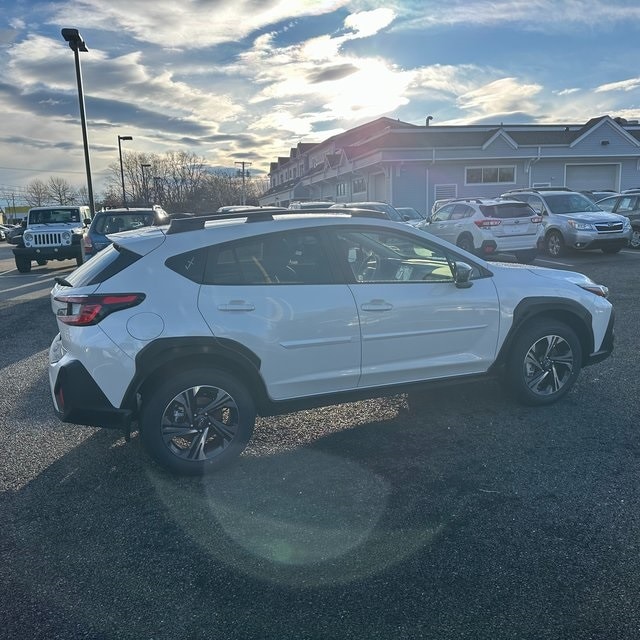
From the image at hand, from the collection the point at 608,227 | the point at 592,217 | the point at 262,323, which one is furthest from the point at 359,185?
the point at 262,323

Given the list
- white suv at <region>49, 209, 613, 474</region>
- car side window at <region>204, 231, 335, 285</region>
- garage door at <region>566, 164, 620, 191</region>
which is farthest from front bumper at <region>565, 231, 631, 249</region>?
garage door at <region>566, 164, 620, 191</region>

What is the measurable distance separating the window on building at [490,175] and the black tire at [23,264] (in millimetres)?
22827

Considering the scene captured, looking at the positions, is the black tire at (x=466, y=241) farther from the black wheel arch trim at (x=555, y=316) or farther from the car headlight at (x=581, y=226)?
the black wheel arch trim at (x=555, y=316)

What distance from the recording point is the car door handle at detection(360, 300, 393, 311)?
389cm

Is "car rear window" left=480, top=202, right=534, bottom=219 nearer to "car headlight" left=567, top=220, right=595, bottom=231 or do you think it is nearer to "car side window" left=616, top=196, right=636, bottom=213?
"car headlight" left=567, top=220, right=595, bottom=231

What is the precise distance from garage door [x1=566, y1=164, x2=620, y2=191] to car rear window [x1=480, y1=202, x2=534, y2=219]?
65.8ft

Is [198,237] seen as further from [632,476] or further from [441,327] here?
[632,476]

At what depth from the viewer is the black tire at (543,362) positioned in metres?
4.54

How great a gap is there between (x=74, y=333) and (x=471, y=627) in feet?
9.12

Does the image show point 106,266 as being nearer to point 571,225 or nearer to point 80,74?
point 571,225

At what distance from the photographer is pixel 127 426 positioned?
350cm

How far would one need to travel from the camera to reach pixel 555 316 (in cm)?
468

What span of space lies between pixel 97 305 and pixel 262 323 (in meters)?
1.04

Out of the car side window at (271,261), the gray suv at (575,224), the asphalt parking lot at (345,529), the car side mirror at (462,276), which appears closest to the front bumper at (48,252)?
the asphalt parking lot at (345,529)
